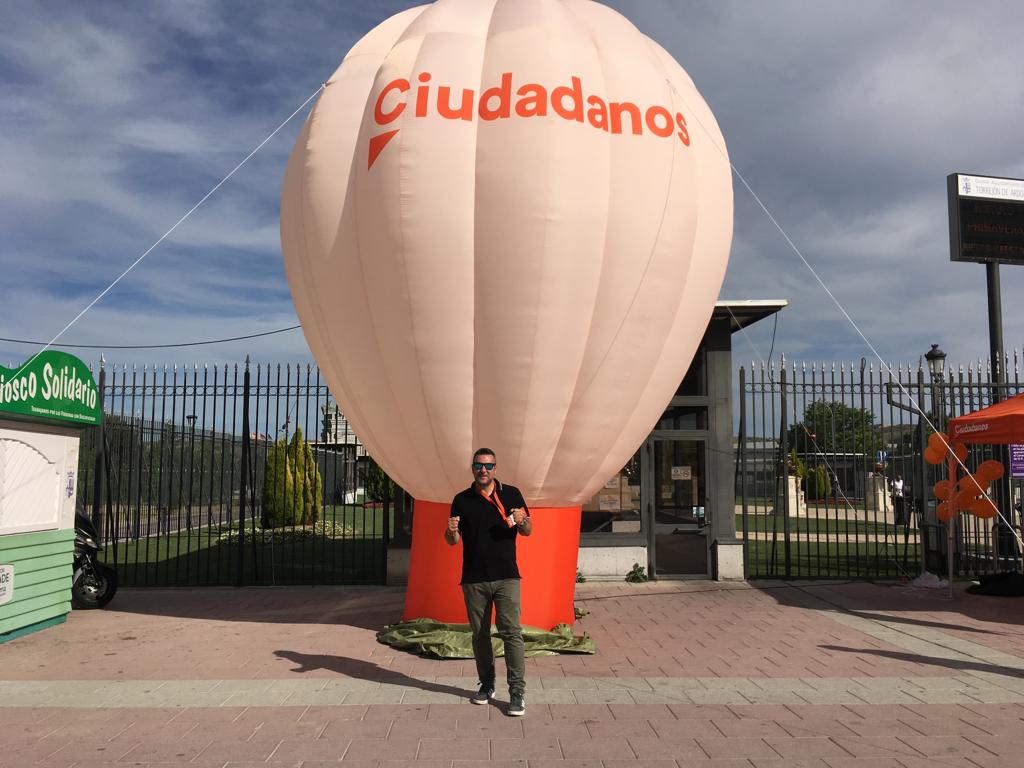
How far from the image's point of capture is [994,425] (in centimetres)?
916

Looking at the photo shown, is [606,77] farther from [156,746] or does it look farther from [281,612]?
[281,612]

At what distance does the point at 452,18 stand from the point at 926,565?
10.0 m

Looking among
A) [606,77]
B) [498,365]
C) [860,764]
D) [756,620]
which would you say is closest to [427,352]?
[498,365]

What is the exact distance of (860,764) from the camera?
427cm

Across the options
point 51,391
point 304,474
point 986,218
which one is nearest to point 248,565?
point 51,391

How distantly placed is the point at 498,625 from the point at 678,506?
6.76 m

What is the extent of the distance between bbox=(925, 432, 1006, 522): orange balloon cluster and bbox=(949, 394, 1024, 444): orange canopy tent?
298 mm

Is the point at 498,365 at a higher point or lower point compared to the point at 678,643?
higher

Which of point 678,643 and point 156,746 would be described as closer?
point 156,746

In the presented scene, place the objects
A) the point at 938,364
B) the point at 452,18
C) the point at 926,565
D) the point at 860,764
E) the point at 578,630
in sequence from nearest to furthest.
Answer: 1. the point at 860,764
2. the point at 452,18
3. the point at 578,630
4. the point at 926,565
5. the point at 938,364

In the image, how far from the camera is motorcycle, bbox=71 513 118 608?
900 centimetres

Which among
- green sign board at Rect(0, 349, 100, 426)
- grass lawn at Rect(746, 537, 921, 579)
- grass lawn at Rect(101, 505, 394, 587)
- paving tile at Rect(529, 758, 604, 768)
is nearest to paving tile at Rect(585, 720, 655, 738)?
paving tile at Rect(529, 758, 604, 768)

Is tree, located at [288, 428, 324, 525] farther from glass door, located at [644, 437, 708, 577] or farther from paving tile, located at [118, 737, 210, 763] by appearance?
paving tile, located at [118, 737, 210, 763]

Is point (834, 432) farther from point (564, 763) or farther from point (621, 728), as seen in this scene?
point (564, 763)
